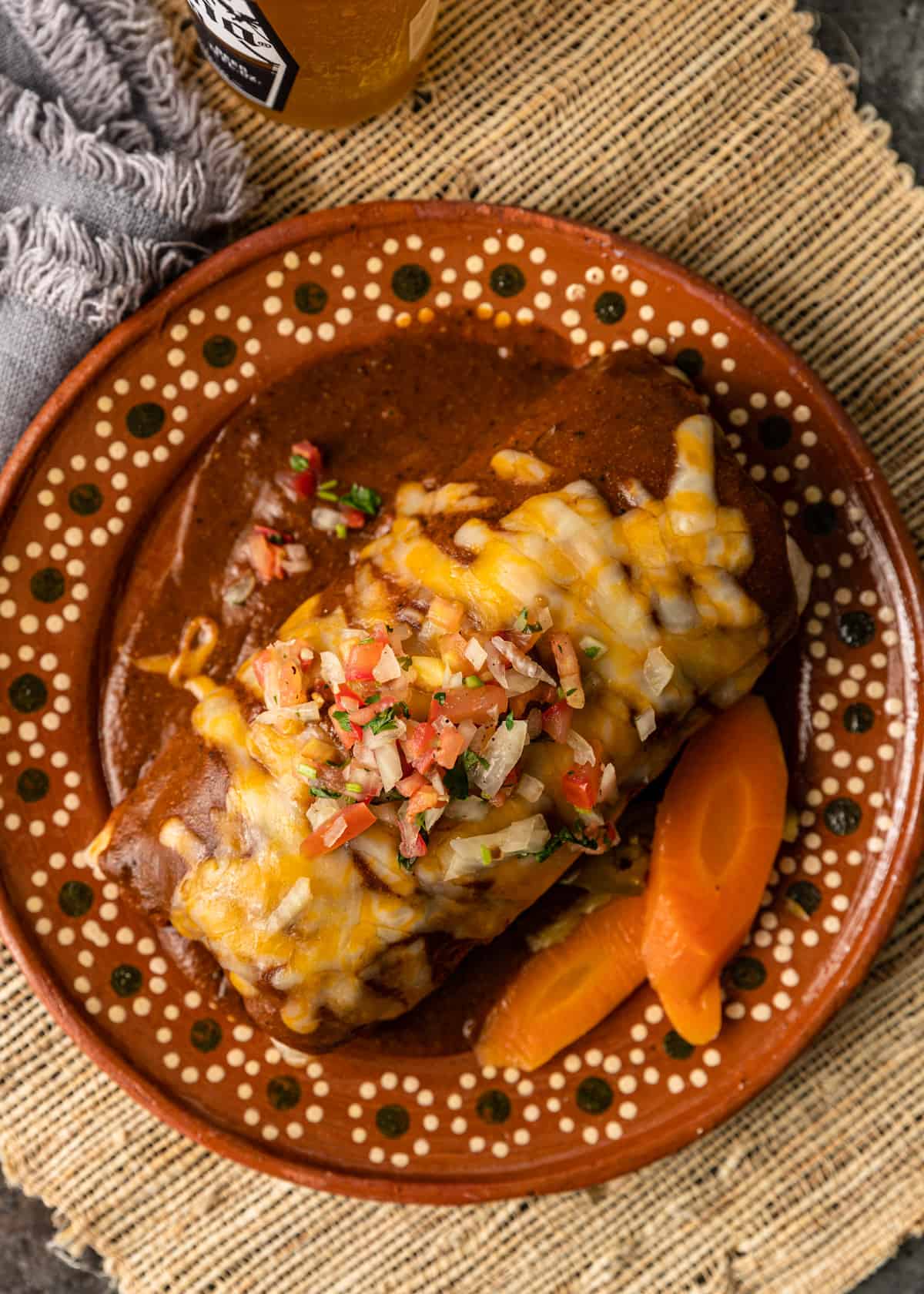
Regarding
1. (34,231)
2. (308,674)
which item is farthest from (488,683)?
(34,231)

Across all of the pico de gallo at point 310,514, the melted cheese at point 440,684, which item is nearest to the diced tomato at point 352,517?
the pico de gallo at point 310,514

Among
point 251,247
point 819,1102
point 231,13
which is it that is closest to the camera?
point 231,13

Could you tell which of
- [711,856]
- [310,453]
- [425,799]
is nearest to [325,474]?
[310,453]

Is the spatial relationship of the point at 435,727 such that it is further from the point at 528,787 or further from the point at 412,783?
the point at 528,787

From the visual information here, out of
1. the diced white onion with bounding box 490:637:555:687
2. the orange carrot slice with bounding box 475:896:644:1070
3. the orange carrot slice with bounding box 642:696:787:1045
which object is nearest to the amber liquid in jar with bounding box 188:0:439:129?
the diced white onion with bounding box 490:637:555:687

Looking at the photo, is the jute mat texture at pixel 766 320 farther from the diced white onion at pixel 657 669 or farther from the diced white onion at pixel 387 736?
the diced white onion at pixel 387 736

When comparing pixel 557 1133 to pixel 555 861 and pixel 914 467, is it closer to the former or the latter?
pixel 555 861

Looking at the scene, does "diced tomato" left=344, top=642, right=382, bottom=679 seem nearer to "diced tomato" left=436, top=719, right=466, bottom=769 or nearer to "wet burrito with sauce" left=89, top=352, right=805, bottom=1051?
"wet burrito with sauce" left=89, top=352, right=805, bottom=1051
